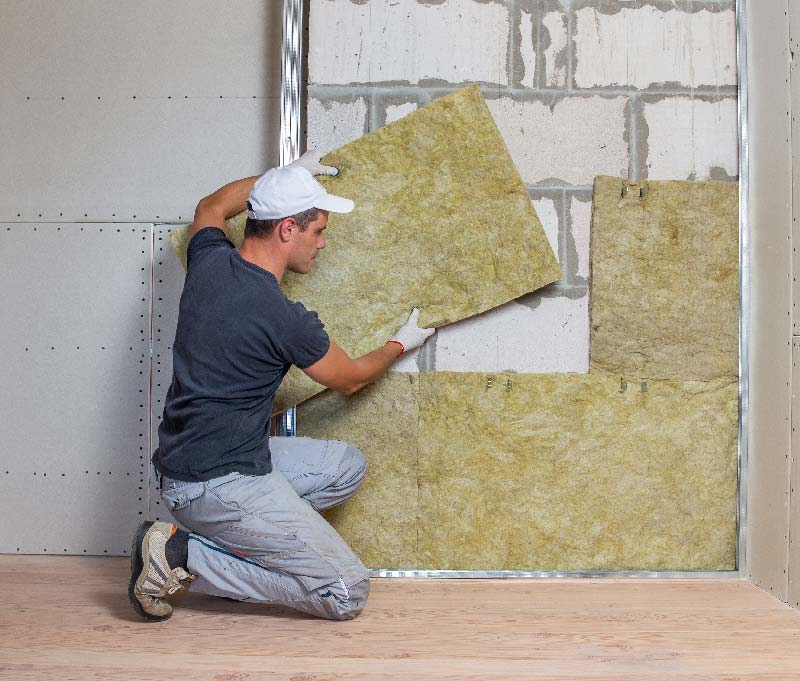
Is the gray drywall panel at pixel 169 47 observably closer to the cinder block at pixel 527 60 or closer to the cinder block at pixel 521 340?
the cinder block at pixel 527 60

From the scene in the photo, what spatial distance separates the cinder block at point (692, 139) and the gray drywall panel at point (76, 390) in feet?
5.63

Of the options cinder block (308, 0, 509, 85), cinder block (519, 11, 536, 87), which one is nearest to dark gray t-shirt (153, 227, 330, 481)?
cinder block (308, 0, 509, 85)

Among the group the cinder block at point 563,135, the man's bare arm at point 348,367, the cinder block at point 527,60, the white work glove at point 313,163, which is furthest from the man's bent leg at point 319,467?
the cinder block at point 527,60

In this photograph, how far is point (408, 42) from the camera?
245 cm

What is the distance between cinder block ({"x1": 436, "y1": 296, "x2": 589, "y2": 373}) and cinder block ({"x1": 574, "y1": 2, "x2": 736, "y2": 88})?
0.73 meters

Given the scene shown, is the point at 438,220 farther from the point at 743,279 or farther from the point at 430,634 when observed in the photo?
the point at 430,634

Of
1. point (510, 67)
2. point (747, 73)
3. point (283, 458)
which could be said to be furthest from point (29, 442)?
point (747, 73)

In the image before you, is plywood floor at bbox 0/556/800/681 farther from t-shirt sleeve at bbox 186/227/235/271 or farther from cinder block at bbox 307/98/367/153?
cinder block at bbox 307/98/367/153

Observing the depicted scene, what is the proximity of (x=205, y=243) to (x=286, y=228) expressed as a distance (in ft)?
0.80

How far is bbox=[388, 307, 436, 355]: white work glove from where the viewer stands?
2357mm

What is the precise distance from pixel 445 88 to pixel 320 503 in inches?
52.7

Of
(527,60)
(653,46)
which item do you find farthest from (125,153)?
(653,46)

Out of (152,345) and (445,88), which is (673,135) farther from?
(152,345)

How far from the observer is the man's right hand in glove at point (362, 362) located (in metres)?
2.07
